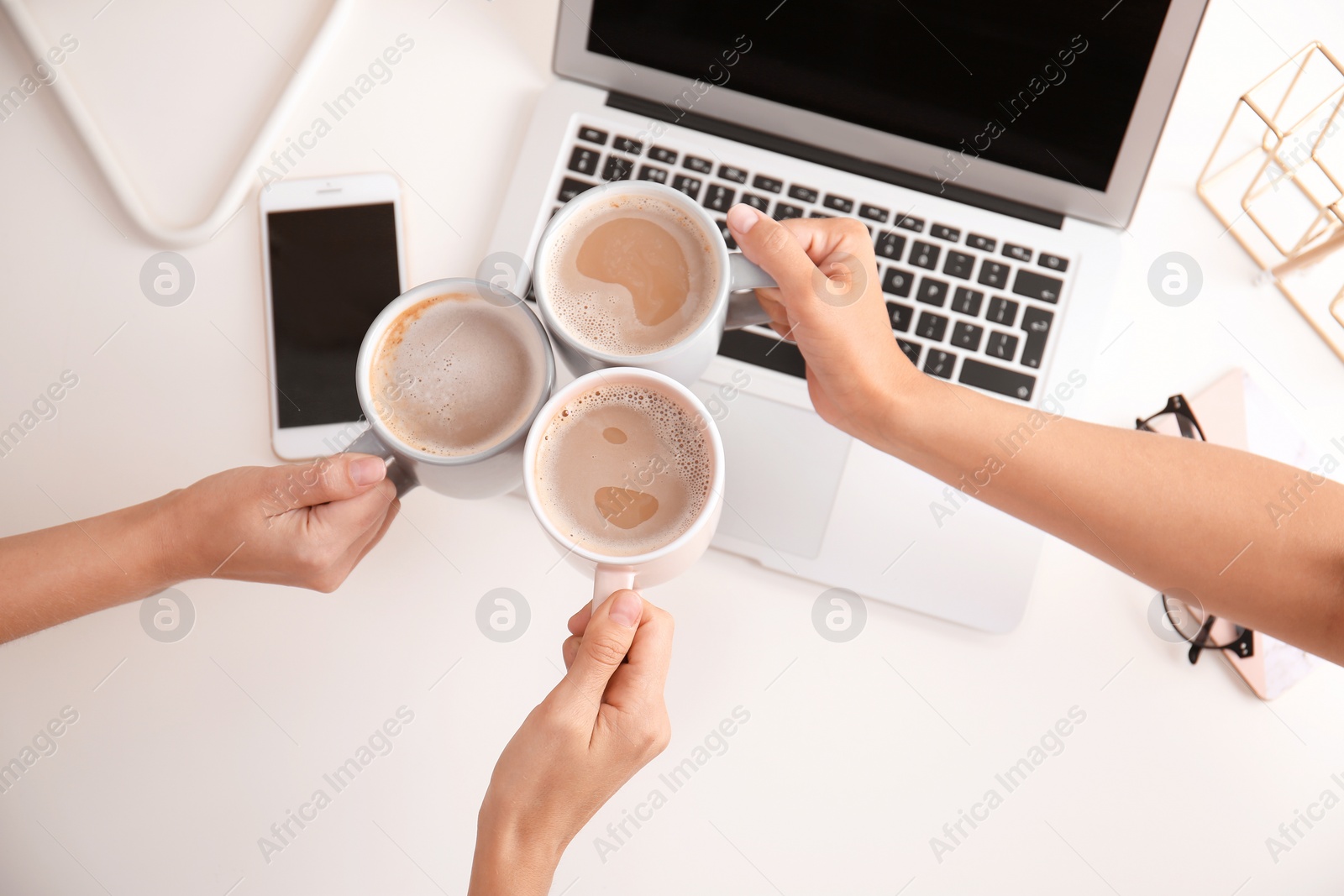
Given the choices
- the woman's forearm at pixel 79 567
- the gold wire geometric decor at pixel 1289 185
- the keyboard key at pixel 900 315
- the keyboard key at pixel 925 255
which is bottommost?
the woman's forearm at pixel 79 567

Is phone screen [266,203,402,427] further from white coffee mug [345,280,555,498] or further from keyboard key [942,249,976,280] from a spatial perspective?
keyboard key [942,249,976,280]

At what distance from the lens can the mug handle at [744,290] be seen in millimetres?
687

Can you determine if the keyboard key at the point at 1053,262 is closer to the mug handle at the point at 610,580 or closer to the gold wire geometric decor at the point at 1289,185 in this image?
the gold wire geometric decor at the point at 1289,185

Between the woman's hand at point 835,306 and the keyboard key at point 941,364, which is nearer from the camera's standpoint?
the woman's hand at point 835,306

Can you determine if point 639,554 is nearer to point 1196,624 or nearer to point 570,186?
point 570,186

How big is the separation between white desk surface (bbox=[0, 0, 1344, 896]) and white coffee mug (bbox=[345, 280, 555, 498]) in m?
0.22

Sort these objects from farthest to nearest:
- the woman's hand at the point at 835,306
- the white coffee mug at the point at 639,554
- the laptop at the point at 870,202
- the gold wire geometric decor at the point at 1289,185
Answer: the gold wire geometric decor at the point at 1289,185 < the laptop at the point at 870,202 < the woman's hand at the point at 835,306 < the white coffee mug at the point at 639,554

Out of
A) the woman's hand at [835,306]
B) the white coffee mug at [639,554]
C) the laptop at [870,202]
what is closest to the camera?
the white coffee mug at [639,554]

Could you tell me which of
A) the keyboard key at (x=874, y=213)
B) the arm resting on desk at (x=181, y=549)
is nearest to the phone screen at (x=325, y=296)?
the arm resting on desk at (x=181, y=549)

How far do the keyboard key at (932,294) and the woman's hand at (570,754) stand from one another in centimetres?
45

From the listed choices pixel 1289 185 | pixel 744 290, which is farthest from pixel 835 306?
pixel 1289 185

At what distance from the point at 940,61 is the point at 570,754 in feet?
2.35

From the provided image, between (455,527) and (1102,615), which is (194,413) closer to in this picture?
(455,527)

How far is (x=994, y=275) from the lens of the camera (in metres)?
0.89
